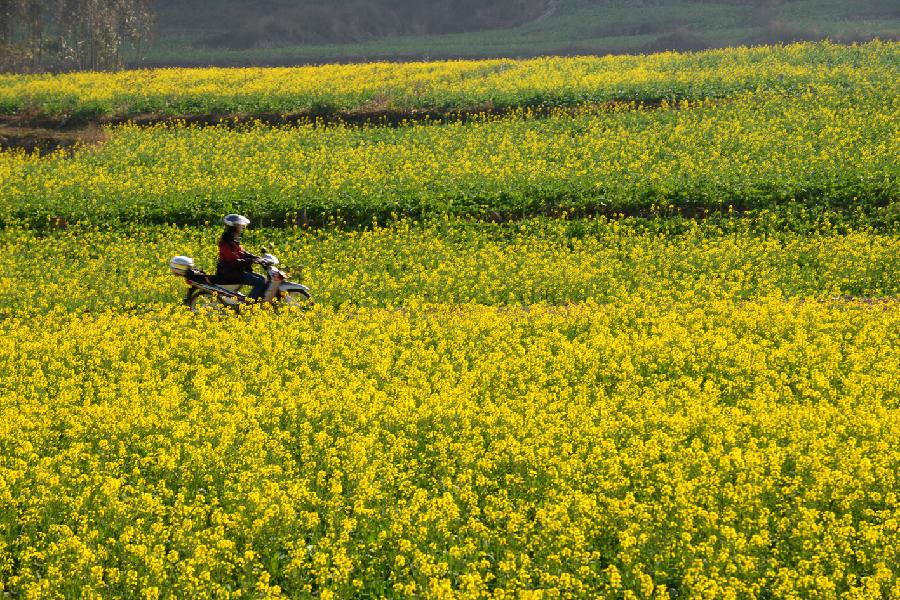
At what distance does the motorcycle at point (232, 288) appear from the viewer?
17.0 m

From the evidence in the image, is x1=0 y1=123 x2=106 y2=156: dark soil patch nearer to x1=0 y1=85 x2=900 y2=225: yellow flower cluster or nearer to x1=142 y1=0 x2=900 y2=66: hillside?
x1=0 y1=85 x2=900 y2=225: yellow flower cluster

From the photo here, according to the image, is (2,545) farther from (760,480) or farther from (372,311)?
(372,311)

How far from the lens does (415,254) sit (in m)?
22.7

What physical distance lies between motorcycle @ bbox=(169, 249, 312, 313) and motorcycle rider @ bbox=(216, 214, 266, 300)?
11cm

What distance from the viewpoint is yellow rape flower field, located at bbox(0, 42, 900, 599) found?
29.2ft

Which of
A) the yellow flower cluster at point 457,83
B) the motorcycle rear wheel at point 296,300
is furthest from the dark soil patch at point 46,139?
the motorcycle rear wheel at point 296,300

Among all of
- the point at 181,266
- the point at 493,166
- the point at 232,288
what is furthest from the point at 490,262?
the point at 493,166

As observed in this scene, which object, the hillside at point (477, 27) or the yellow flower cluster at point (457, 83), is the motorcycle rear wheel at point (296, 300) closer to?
the yellow flower cluster at point (457, 83)

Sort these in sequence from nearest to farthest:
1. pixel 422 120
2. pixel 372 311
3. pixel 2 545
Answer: pixel 2 545 < pixel 372 311 < pixel 422 120

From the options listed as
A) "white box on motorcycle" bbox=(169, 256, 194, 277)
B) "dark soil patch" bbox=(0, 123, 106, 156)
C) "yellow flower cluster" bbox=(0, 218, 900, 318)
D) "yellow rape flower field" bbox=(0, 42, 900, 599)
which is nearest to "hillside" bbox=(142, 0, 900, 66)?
"dark soil patch" bbox=(0, 123, 106, 156)

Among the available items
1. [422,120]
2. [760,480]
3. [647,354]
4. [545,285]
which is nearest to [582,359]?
[647,354]

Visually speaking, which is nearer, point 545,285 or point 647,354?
point 647,354

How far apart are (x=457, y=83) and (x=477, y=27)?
5360 centimetres

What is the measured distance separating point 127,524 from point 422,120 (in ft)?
96.1
